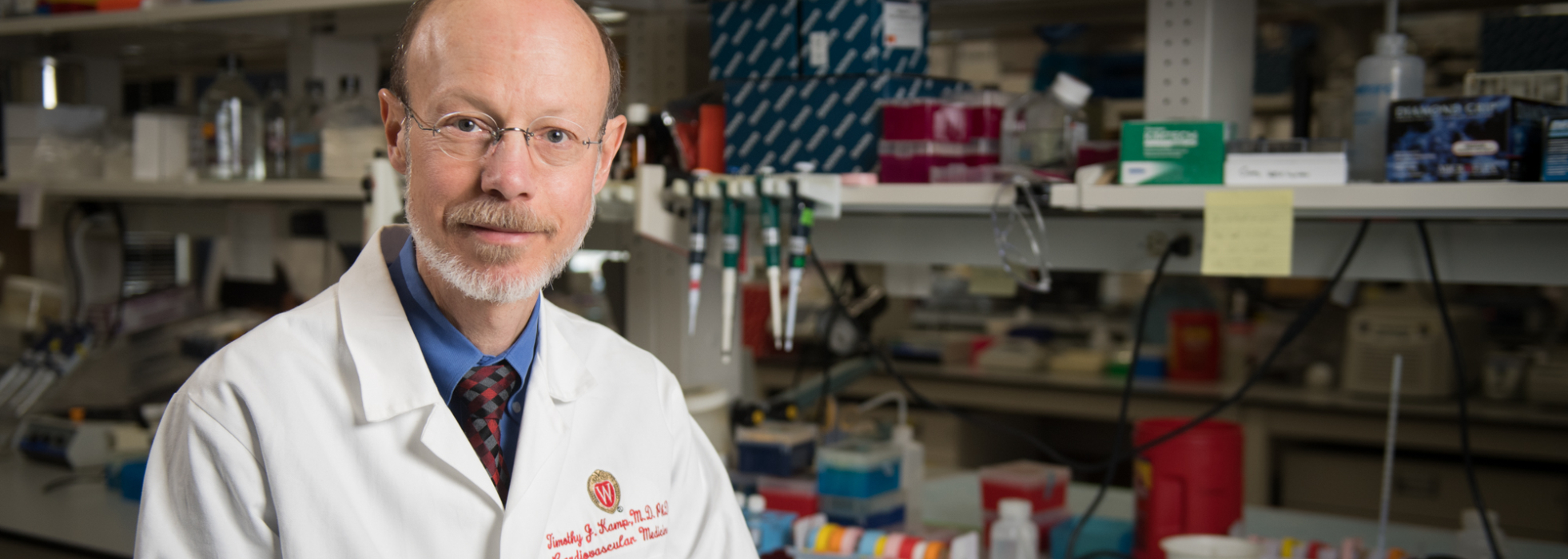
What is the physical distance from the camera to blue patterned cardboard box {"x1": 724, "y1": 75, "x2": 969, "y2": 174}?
5.38 feet

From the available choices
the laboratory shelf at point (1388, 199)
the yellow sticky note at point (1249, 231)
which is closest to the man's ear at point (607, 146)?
the laboratory shelf at point (1388, 199)

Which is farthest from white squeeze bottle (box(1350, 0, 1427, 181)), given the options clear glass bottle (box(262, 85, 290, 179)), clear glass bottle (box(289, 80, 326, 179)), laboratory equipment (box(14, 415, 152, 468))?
laboratory equipment (box(14, 415, 152, 468))

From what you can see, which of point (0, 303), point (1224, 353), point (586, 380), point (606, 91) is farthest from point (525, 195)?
point (1224, 353)

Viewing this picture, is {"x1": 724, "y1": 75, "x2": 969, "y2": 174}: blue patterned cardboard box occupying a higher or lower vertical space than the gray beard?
higher

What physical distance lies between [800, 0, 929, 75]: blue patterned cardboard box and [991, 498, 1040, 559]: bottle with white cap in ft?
2.15

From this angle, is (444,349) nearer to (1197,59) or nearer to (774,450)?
(774,450)

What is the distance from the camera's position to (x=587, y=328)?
1.21 meters

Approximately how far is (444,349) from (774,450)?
888 millimetres

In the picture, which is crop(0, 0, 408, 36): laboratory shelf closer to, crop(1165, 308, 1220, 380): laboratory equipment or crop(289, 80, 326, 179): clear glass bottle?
crop(289, 80, 326, 179): clear glass bottle

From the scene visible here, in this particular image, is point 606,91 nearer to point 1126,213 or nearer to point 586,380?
point 586,380

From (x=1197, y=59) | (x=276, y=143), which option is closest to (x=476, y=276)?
(x=1197, y=59)

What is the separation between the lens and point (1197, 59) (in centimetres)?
150

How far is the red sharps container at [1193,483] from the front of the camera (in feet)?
5.21

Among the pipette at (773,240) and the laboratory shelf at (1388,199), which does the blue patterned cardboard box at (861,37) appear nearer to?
the pipette at (773,240)
